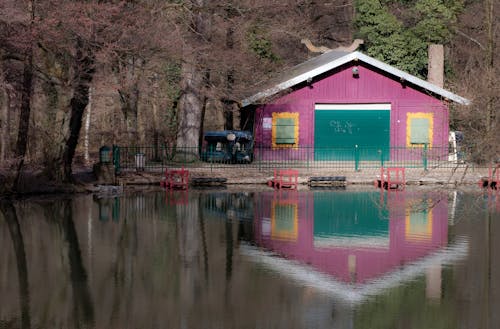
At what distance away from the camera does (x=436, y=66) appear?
53.1 metres

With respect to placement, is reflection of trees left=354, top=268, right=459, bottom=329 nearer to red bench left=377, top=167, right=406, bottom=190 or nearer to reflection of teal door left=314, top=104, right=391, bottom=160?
red bench left=377, top=167, right=406, bottom=190

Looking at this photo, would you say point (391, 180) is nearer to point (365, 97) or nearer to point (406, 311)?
point (365, 97)

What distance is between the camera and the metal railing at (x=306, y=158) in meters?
44.9

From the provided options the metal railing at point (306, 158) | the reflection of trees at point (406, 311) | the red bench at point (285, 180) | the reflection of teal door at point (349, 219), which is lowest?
the reflection of trees at point (406, 311)

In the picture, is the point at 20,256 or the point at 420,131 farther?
the point at 420,131

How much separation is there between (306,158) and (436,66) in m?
10.4

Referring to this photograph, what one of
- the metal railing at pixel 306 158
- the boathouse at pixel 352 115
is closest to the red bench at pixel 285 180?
the metal railing at pixel 306 158

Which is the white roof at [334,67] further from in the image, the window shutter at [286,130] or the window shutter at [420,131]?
the window shutter at [286,130]

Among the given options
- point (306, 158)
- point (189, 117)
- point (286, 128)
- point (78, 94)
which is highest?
point (78, 94)

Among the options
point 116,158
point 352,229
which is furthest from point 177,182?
point 352,229

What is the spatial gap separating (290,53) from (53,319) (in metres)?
53.6

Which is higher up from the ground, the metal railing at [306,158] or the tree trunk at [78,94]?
the tree trunk at [78,94]

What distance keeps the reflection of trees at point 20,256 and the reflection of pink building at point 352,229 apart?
585 cm

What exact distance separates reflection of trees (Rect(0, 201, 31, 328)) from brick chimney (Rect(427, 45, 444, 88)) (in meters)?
28.1
